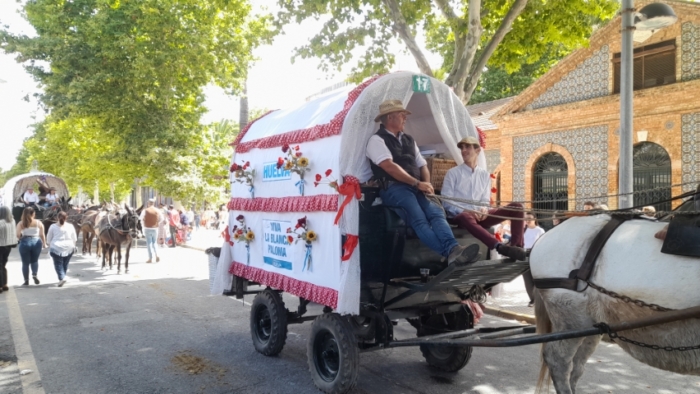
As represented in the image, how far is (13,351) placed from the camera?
655cm

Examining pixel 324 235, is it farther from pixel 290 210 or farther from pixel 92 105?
pixel 92 105

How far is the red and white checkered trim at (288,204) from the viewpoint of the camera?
4.95 metres

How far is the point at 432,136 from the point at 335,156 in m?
1.85

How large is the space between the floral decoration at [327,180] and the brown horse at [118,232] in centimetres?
1088

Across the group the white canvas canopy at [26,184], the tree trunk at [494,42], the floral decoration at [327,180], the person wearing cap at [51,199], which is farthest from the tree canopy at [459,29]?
the white canvas canopy at [26,184]

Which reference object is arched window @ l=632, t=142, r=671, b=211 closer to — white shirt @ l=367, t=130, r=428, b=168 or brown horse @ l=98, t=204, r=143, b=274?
white shirt @ l=367, t=130, r=428, b=168

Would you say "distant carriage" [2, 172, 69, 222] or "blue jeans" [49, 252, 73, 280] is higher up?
"distant carriage" [2, 172, 69, 222]

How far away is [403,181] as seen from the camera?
4758 millimetres

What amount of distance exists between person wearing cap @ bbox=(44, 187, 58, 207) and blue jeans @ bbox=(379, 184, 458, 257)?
21669mm

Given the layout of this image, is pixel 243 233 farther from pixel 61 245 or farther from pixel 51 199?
pixel 51 199

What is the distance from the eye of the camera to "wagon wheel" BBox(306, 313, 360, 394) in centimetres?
472

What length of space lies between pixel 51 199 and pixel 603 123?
897 inches

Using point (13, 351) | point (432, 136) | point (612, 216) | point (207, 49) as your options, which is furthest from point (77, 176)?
point (612, 216)

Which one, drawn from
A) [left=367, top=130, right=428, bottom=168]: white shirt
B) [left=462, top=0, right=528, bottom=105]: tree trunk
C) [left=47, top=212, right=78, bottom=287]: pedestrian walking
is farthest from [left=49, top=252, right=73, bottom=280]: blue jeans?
[left=367, top=130, right=428, bottom=168]: white shirt
